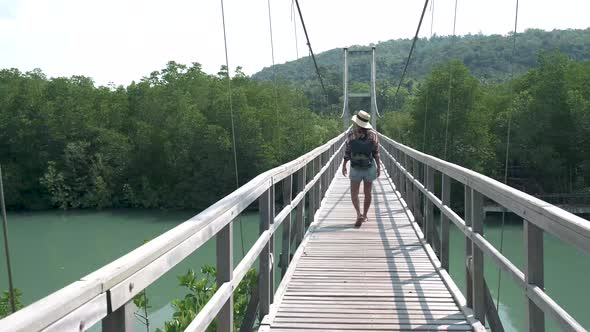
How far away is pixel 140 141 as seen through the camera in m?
42.8

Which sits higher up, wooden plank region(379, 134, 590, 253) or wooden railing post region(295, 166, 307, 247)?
wooden plank region(379, 134, 590, 253)

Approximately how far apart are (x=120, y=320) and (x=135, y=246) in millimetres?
29728

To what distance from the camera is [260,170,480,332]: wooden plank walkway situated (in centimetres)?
309

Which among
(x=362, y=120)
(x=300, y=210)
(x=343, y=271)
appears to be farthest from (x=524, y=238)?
(x=362, y=120)

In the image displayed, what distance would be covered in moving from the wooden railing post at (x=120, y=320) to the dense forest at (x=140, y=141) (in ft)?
114

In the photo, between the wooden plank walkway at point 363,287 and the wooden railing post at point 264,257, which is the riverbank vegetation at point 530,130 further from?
the wooden railing post at point 264,257

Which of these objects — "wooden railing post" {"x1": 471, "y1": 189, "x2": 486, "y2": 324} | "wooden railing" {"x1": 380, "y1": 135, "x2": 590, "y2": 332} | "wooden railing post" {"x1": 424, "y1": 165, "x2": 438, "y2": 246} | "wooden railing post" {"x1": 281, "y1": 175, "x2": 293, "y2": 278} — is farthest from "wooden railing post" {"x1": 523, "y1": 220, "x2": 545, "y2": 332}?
"wooden railing post" {"x1": 424, "y1": 165, "x2": 438, "y2": 246}

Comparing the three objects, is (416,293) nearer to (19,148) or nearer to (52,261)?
(52,261)

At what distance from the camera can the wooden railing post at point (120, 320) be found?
1.15m

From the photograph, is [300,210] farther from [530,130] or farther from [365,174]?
[530,130]

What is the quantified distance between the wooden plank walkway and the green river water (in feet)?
28.8

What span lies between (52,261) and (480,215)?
91.6 feet

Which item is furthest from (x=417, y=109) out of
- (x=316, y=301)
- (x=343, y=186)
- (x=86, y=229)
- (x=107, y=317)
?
(x=107, y=317)

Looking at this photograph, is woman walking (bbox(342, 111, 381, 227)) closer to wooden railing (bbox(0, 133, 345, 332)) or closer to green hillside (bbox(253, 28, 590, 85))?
wooden railing (bbox(0, 133, 345, 332))
